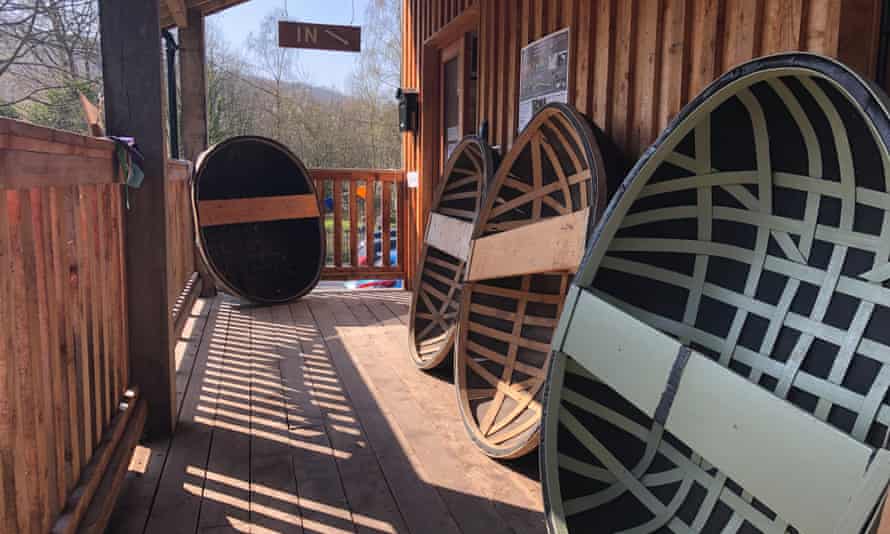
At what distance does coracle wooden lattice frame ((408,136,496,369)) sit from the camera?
372 cm

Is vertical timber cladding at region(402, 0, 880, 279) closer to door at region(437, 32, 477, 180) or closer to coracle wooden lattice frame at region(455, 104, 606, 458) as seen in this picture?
coracle wooden lattice frame at region(455, 104, 606, 458)

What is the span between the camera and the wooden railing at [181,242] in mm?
4332

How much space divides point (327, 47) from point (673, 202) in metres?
4.06

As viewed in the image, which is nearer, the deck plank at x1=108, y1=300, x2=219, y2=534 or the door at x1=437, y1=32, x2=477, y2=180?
the deck plank at x1=108, y1=300, x2=219, y2=534

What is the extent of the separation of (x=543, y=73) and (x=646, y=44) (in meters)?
0.90

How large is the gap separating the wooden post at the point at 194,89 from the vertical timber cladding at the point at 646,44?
289 centimetres

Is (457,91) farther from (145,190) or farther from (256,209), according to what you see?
(145,190)

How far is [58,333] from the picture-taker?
1.71 meters

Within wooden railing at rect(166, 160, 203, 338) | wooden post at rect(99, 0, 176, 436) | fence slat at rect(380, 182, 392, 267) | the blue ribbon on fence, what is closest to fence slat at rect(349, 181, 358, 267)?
fence slat at rect(380, 182, 392, 267)

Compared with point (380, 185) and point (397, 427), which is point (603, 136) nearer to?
point (397, 427)

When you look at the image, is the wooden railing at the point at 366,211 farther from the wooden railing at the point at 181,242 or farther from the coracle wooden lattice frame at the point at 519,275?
the coracle wooden lattice frame at the point at 519,275

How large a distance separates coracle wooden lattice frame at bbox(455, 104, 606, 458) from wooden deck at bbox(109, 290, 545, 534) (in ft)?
0.58

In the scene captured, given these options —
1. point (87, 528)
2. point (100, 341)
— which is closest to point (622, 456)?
point (87, 528)

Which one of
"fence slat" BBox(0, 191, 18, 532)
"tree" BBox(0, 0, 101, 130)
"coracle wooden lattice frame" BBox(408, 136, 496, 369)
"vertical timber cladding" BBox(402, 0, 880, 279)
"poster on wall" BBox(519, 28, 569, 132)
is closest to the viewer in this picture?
"fence slat" BBox(0, 191, 18, 532)
